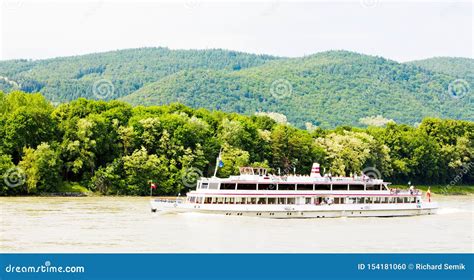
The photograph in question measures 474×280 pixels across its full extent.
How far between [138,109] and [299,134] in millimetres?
23065

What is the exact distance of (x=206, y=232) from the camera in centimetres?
5050

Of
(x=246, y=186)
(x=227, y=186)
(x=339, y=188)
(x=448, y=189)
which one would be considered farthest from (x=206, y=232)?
(x=448, y=189)

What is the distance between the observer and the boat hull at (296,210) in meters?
60.5

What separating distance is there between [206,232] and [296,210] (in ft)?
45.6

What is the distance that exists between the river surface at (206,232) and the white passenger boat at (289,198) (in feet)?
3.92

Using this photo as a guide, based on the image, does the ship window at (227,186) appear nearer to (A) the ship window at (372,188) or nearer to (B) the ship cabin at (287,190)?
(B) the ship cabin at (287,190)

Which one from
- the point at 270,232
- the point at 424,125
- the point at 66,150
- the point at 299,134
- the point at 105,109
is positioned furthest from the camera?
the point at 424,125

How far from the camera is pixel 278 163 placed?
10794cm

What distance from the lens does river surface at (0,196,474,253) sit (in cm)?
4403

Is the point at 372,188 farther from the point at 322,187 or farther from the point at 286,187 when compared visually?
the point at 286,187

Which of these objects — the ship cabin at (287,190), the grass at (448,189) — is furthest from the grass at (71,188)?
the grass at (448,189)

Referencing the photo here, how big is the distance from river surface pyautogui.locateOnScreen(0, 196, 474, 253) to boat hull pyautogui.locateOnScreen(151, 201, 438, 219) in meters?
0.88
